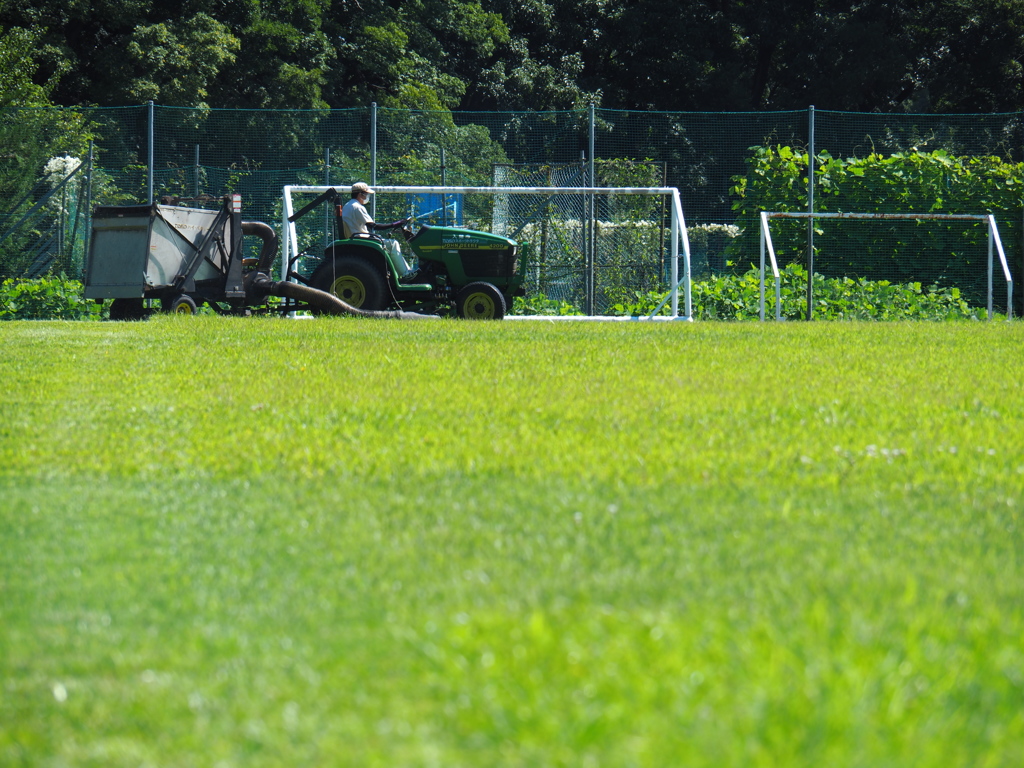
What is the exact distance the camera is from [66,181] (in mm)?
15125

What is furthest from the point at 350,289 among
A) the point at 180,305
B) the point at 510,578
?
the point at 510,578

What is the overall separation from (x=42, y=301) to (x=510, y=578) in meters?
13.2

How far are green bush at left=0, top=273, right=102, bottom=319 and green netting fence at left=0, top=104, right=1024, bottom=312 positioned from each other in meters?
0.30

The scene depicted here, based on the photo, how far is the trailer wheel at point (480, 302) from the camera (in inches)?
531

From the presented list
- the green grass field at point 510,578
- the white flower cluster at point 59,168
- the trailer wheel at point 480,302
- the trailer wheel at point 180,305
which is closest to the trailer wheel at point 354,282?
the trailer wheel at point 480,302

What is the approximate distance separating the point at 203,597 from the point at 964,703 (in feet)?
5.57

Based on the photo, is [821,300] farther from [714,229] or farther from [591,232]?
[591,232]

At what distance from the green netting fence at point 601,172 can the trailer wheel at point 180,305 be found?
2.08 meters

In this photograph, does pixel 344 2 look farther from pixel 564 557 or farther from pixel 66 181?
pixel 564 557

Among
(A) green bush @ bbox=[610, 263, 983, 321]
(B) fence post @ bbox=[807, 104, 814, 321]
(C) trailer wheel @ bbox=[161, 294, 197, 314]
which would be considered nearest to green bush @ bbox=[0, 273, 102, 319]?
(C) trailer wheel @ bbox=[161, 294, 197, 314]

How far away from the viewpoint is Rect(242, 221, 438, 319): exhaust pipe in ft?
42.6

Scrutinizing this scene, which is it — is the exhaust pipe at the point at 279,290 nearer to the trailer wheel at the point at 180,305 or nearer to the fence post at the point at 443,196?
the trailer wheel at the point at 180,305

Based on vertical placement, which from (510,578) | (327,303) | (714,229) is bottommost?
(510,578)

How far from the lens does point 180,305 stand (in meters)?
13.5
